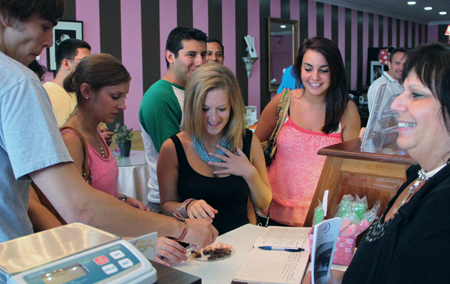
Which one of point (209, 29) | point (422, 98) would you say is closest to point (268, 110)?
point (422, 98)

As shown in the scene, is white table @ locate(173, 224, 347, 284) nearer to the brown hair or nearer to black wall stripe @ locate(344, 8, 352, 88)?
the brown hair

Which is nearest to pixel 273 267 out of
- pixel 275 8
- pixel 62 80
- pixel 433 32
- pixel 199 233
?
pixel 199 233

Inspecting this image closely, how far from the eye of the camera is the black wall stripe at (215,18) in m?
6.28

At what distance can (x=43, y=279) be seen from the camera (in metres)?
0.58

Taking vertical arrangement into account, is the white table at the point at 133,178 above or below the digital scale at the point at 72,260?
below

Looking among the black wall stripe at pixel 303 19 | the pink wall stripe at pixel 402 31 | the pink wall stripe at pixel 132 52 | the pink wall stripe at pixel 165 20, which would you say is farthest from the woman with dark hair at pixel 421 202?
the pink wall stripe at pixel 402 31

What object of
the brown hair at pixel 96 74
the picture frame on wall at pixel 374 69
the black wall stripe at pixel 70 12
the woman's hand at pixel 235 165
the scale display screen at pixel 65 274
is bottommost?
the woman's hand at pixel 235 165

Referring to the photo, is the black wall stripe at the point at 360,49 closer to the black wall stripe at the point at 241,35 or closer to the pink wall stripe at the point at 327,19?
the pink wall stripe at the point at 327,19

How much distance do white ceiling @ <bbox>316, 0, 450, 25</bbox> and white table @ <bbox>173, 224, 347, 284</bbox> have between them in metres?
7.67

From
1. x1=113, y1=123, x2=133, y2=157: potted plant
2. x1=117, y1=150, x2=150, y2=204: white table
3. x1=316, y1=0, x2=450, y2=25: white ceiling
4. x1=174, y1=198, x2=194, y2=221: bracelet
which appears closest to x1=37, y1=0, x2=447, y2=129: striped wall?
x1=316, y1=0, x2=450, y2=25: white ceiling

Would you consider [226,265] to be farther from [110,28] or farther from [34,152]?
[110,28]

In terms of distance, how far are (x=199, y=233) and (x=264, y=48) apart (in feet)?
21.0

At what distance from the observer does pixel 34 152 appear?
0.94 meters

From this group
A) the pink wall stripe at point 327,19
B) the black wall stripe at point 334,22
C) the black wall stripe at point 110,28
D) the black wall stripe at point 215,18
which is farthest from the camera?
the black wall stripe at point 334,22
